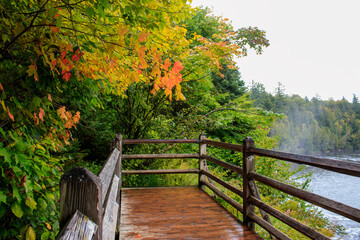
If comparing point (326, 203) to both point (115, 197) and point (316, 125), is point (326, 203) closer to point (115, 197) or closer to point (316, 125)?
point (115, 197)

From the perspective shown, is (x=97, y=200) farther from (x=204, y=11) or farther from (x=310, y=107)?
(x=310, y=107)

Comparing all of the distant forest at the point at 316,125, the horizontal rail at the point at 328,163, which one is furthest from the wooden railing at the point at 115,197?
the distant forest at the point at 316,125

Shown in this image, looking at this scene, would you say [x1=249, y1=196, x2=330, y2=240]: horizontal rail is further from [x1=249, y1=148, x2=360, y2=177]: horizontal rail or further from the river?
the river

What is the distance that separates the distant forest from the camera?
43656 millimetres

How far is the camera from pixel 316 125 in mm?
55188

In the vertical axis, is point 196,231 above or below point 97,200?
below

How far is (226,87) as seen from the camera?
18.9 m

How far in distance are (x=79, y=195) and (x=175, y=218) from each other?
2.72 meters

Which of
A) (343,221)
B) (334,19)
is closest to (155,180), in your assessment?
(343,221)

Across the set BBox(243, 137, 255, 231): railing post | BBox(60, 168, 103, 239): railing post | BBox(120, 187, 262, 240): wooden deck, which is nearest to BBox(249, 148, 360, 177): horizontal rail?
BBox(243, 137, 255, 231): railing post

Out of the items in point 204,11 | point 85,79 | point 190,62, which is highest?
point 204,11

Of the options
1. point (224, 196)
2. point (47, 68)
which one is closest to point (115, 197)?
point (47, 68)

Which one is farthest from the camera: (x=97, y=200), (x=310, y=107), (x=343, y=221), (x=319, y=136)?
(x=310, y=107)

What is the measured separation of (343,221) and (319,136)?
1747 inches
